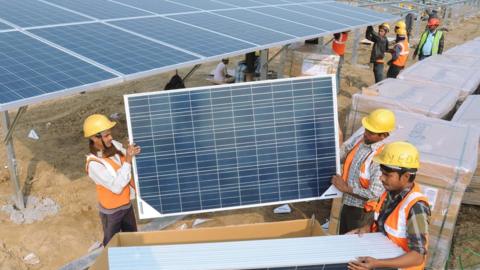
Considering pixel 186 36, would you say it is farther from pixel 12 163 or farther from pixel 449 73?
pixel 449 73

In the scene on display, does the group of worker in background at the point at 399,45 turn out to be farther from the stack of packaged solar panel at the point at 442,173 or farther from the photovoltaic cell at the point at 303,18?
the stack of packaged solar panel at the point at 442,173

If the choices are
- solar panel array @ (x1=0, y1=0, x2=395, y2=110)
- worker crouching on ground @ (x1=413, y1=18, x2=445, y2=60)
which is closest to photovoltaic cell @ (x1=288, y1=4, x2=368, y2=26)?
solar panel array @ (x1=0, y1=0, x2=395, y2=110)

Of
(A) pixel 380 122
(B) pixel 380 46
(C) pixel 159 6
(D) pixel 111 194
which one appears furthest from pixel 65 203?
(B) pixel 380 46

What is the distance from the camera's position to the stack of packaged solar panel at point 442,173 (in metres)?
5.28

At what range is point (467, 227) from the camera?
6.86m

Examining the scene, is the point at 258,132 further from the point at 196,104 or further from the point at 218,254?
the point at 218,254

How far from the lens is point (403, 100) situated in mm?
7555

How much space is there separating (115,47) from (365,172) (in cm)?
409

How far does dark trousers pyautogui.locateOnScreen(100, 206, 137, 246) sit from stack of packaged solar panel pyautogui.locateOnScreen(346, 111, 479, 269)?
3.80 metres

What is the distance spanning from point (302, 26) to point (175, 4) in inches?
126

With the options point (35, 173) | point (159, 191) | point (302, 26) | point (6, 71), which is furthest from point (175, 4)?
point (159, 191)

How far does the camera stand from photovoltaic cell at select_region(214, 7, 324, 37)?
8.71 meters

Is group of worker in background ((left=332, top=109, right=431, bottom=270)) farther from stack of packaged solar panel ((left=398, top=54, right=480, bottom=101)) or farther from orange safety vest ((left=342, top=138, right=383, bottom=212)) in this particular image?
stack of packaged solar panel ((left=398, top=54, right=480, bottom=101))

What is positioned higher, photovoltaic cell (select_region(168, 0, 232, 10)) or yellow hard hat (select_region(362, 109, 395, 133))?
photovoltaic cell (select_region(168, 0, 232, 10))
